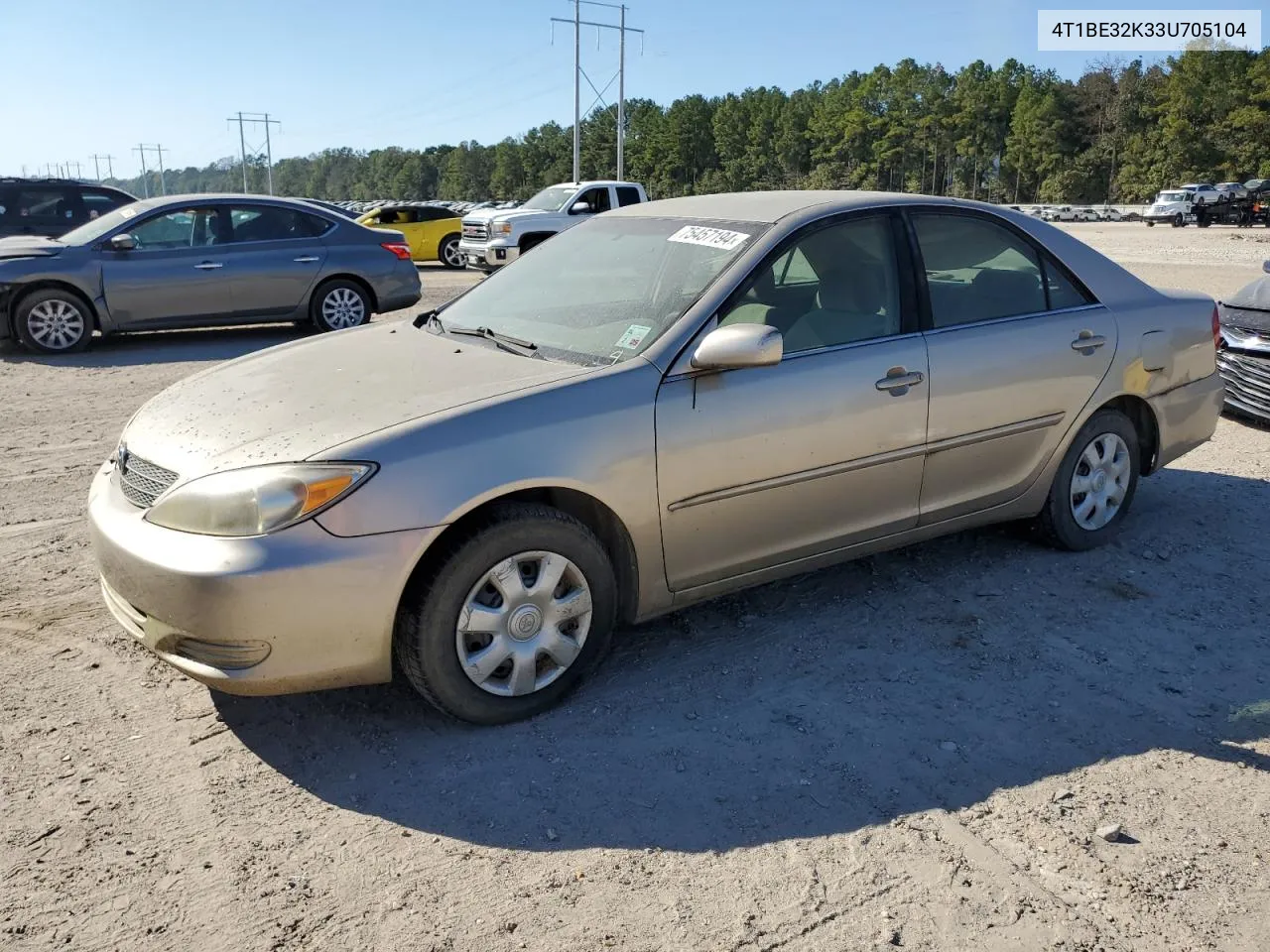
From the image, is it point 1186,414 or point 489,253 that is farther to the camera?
point 489,253

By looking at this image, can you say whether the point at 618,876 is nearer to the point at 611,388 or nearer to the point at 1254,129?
the point at 611,388

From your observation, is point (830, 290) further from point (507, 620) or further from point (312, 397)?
point (312, 397)

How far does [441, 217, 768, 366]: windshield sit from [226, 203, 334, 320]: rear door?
704cm

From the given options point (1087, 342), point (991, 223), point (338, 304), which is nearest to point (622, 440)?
point (991, 223)

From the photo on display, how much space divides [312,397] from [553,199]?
1978 centimetres

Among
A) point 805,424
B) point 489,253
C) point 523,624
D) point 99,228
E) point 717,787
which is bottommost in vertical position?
point 717,787

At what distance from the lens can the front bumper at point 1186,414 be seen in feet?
16.9

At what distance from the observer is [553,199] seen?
22531 mm

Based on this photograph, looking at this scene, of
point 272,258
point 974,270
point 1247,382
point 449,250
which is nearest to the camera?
point 974,270

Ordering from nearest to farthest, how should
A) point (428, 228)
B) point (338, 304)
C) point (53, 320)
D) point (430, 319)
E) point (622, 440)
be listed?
1. point (622, 440)
2. point (430, 319)
3. point (53, 320)
4. point (338, 304)
5. point (428, 228)

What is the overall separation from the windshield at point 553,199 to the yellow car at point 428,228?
2375 millimetres

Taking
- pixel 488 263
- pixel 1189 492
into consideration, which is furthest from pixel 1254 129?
pixel 1189 492

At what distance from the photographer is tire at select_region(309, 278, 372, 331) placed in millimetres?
11492

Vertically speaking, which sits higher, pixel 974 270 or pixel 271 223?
pixel 271 223
